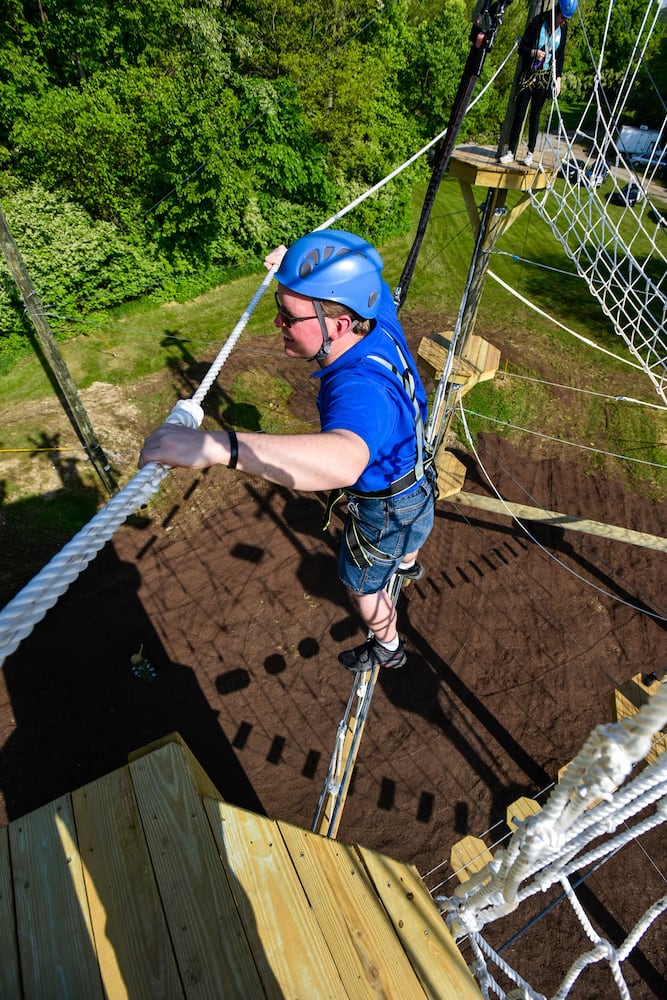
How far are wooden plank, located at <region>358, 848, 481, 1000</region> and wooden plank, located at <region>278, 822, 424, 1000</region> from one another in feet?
0.10

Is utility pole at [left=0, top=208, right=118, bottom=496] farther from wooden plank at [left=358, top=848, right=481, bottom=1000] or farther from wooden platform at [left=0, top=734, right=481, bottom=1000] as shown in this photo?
wooden plank at [left=358, top=848, right=481, bottom=1000]

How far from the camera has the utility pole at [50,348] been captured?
505 cm

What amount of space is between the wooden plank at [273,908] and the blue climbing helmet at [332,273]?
7.55 feet

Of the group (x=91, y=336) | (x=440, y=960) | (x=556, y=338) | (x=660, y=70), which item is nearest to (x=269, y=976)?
(x=440, y=960)

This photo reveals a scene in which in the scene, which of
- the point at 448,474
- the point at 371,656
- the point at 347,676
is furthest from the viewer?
the point at 347,676

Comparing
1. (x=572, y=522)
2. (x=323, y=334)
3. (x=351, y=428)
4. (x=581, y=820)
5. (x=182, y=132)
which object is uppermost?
(x=182, y=132)

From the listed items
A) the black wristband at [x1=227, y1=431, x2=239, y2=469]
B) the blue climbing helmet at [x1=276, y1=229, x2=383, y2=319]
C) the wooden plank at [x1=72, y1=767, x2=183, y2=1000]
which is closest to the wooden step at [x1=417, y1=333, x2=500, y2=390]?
the blue climbing helmet at [x1=276, y1=229, x2=383, y2=319]

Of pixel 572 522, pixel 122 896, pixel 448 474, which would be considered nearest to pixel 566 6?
pixel 448 474

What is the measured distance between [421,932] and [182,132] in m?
12.8

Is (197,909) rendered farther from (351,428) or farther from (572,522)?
(572,522)

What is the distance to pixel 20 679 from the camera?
5.81m

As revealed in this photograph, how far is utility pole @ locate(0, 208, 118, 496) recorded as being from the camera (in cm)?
505

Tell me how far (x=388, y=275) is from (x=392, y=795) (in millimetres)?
12834

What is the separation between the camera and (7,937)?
1.69m
